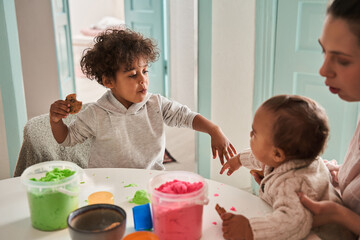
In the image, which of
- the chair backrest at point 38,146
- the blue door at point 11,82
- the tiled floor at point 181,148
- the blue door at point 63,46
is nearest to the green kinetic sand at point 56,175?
the chair backrest at point 38,146

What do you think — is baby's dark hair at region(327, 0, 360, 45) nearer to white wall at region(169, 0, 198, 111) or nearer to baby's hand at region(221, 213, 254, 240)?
baby's hand at region(221, 213, 254, 240)

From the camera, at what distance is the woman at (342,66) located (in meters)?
0.90

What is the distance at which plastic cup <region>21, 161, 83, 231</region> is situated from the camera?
946 mm

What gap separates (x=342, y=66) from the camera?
938 mm

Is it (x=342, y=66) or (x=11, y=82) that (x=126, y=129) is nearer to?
(x=342, y=66)

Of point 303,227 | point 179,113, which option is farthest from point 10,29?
point 303,227

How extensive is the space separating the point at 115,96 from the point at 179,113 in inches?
11.1

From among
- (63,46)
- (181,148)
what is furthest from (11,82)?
(181,148)

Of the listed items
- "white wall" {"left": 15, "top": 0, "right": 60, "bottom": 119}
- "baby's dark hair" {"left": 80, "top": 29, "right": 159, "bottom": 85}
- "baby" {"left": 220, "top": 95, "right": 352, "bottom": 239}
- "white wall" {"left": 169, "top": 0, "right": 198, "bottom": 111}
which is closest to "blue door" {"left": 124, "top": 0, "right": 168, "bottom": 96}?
"white wall" {"left": 169, "top": 0, "right": 198, "bottom": 111}

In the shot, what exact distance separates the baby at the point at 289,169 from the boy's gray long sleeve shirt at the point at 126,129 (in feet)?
2.10

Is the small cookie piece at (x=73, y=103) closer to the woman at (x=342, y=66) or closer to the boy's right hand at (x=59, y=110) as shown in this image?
the boy's right hand at (x=59, y=110)

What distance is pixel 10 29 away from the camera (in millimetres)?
2273

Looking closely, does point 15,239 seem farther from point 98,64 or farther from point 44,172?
point 98,64

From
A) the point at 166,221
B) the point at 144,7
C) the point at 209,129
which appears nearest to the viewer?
the point at 166,221
